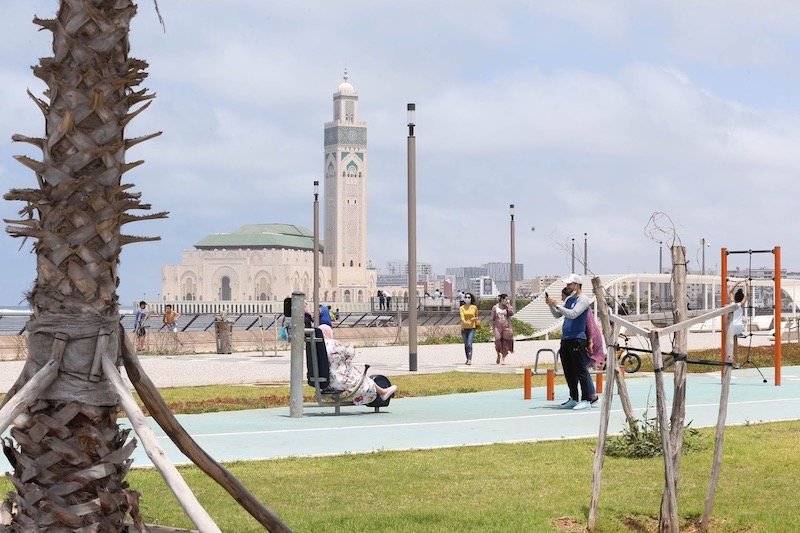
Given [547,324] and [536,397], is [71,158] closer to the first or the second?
[536,397]

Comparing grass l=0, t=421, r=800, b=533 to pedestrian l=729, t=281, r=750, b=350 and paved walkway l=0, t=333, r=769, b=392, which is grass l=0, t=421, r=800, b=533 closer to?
pedestrian l=729, t=281, r=750, b=350

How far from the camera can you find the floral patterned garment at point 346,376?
1391cm

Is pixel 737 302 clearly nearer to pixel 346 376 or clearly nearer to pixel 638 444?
pixel 638 444

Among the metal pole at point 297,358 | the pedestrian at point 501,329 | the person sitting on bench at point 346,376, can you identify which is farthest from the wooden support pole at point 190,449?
the pedestrian at point 501,329

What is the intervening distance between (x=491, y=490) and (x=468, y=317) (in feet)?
58.2

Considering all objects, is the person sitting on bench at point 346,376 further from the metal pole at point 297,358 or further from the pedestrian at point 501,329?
the pedestrian at point 501,329

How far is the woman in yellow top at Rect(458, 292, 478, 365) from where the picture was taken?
2533 cm

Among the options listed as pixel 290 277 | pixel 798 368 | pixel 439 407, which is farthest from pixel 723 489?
pixel 290 277

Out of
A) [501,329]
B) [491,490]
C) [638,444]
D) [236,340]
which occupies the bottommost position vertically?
[491,490]

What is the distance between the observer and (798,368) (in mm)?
23766

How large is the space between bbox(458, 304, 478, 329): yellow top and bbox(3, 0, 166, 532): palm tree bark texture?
68.7ft

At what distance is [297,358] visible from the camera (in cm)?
1384

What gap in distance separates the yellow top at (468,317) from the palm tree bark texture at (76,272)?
2095cm

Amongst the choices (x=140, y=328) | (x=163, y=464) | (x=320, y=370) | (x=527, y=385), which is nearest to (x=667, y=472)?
(x=163, y=464)
